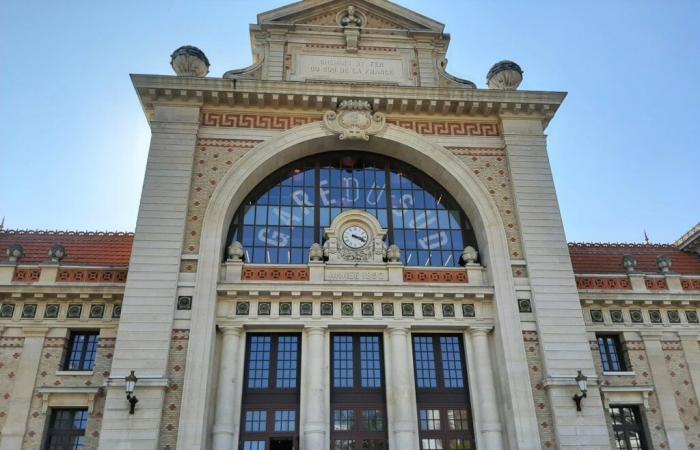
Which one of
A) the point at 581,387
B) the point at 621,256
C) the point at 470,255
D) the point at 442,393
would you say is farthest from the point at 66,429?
the point at 621,256

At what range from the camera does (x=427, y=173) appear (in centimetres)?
2411

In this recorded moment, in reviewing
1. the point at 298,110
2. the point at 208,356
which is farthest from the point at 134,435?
the point at 298,110

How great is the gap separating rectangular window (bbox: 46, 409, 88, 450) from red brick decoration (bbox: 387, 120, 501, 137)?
1603 cm

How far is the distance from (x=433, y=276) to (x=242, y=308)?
7161 millimetres

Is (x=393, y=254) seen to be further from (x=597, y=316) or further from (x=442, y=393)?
(x=597, y=316)

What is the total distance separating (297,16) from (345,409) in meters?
16.9

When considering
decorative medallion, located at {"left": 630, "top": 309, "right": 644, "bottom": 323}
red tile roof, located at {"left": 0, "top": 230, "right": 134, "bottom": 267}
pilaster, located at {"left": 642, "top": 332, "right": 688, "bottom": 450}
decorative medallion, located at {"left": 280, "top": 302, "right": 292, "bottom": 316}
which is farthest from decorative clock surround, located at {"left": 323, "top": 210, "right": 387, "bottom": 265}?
pilaster, located at {"left": 642, "top": 332, "right": 688, "bottom": 450}

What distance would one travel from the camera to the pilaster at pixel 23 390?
18547 mm

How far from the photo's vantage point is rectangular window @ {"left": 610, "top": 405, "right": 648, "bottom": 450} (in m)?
20.7

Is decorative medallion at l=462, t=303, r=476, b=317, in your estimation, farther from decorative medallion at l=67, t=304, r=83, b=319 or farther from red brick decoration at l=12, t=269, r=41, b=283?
red brick decoration at l=12, t=269, r=41, b=283

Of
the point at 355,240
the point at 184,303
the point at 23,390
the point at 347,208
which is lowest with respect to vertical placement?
the point at 23,390

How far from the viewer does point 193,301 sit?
19438 mm

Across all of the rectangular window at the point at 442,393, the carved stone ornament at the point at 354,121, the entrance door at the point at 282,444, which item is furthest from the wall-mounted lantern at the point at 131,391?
the carved stone ornament at the point at 354,121

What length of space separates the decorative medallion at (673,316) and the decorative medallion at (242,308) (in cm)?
1660
